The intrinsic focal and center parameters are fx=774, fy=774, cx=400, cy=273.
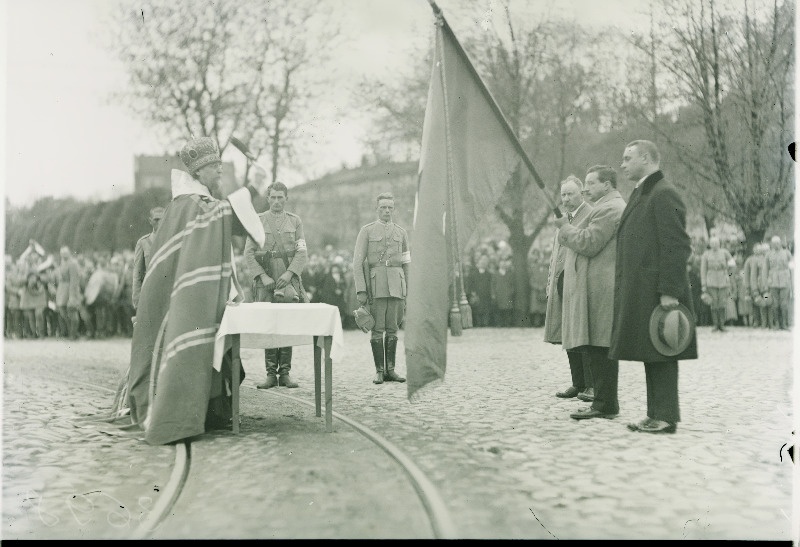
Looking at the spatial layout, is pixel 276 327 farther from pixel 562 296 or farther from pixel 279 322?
pixel 562 296

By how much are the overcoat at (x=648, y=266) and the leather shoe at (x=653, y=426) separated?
376mm

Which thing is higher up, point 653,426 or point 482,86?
point 482,86

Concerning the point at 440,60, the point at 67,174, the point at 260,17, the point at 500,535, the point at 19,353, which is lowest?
the point at 500,535

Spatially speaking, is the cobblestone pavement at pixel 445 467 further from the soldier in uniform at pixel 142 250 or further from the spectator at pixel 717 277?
the soldier in uniform at pixel 142 250

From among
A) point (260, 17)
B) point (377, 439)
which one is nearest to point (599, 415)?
point (377, 439)

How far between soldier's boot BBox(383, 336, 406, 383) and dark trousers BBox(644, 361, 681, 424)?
9.23ft

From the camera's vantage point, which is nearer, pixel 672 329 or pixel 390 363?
pixel 672 329

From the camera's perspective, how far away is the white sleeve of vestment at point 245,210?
4.95 metres

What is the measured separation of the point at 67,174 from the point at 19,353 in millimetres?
1388

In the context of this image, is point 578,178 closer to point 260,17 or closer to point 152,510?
point 260,17

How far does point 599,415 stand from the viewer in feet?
16.8

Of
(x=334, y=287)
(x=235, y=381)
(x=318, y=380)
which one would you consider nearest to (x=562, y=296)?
(x=318, y=380)

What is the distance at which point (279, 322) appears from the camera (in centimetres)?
475

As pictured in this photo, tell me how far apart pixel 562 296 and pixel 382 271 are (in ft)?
6.04
